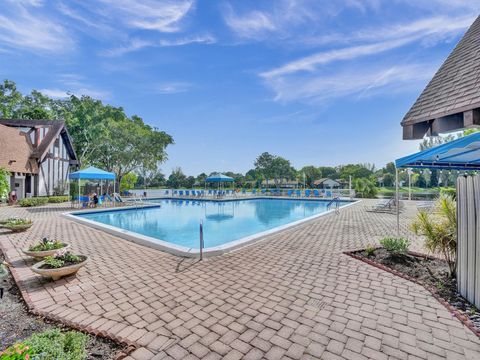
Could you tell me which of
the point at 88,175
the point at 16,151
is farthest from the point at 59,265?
the point at 16,151

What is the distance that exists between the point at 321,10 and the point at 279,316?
8893mm

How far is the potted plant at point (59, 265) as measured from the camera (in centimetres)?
383

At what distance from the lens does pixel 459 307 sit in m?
3.05

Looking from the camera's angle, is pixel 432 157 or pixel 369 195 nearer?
pixel 432 157

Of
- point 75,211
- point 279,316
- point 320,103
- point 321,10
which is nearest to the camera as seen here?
point 279,316

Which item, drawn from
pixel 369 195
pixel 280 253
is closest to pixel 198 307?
pixel 280 253

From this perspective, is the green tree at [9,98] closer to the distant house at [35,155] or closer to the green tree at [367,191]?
the distant house at [35,155]

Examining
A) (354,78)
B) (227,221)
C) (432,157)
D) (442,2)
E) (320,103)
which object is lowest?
(227,221)

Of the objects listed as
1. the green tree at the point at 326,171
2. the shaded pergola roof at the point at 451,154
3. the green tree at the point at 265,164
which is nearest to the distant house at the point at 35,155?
the shaded pergola roof at the point at 451,154

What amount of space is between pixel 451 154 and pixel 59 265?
264 inches

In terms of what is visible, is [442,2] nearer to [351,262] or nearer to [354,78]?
[351,262]

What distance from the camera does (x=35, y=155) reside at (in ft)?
58.7

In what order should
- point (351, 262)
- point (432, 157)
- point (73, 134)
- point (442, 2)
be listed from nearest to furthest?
1. point (432, 157)
2. point (351, 262)
3. point (442, 2)
4. point (73, 134)

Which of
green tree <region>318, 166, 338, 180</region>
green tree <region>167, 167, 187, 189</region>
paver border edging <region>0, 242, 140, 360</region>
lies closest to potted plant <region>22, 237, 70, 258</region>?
paver border edging <region>0, 242, 140, 360</region>
